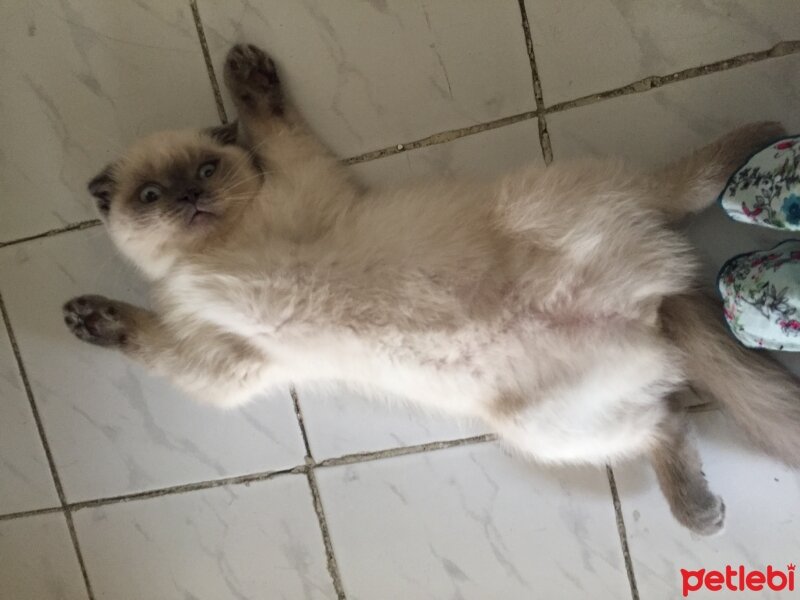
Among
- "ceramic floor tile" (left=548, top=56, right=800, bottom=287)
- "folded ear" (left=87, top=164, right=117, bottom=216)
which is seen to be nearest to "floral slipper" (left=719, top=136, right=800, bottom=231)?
"ceramic floor tile" (left=548, top=56, right=800, bottom=287)

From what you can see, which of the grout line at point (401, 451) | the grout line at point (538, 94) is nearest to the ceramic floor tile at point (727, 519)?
the grout line at point (401, 451)

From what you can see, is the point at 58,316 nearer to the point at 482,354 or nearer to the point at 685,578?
the point at 482,354

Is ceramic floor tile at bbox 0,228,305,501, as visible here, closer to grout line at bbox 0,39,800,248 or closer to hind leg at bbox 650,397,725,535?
grout line at bbox 0,39,800,248

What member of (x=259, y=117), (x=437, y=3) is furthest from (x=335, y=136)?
(x=437, y=3)

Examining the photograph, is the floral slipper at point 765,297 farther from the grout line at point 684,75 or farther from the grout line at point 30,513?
the grout line at point 30,513

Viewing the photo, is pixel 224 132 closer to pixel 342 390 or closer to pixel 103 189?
pixel 103 189

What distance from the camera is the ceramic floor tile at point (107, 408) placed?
141 cm

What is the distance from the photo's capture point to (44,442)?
4.90 feet

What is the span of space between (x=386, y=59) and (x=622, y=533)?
41.4 inches

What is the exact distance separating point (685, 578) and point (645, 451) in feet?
1.03

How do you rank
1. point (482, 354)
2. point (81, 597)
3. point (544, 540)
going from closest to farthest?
point (482, 354), point (544, 540), point (81, 597)

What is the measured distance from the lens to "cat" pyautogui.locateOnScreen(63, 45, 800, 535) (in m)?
1.04

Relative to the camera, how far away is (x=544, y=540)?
1.34m

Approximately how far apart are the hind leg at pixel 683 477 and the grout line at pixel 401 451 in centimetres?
32
